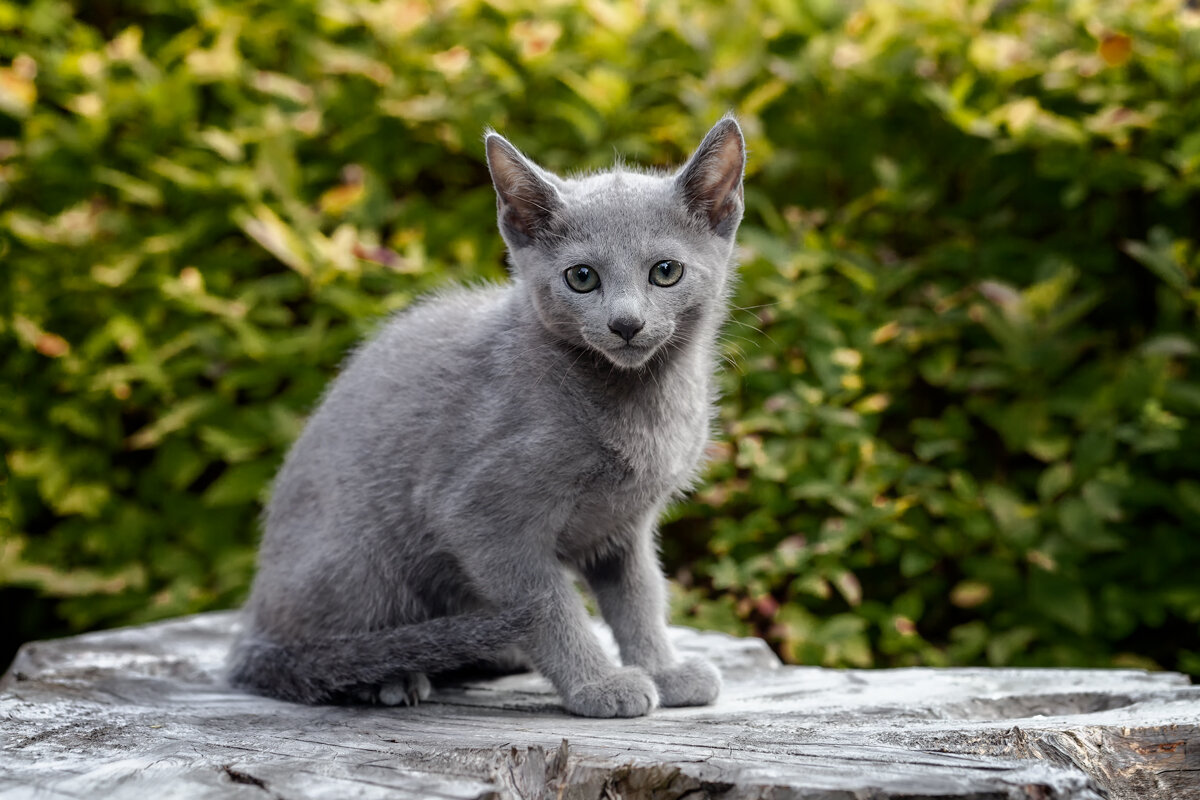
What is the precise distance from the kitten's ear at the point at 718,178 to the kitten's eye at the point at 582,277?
25 centimetres

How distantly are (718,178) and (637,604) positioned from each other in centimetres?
95

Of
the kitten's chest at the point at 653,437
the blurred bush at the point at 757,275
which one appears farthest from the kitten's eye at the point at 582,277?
the blurred bush at the point at 757,275

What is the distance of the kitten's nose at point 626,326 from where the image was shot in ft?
6.47

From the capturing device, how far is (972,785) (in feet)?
4.76

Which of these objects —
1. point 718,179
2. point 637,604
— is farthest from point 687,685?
point 718,179

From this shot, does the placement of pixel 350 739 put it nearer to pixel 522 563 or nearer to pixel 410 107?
pixel 522 563

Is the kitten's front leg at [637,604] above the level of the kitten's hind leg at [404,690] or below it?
above

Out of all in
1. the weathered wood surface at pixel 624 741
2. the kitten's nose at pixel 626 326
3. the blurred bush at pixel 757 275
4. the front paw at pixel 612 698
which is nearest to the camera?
the weathered wood surface at pixel 624 741

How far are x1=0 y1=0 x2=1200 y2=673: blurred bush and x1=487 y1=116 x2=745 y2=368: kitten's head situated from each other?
1056mm

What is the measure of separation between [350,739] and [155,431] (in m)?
1.98

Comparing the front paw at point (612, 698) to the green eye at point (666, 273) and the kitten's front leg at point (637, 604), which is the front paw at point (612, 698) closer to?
the kitten's front leg at point (637, 604)

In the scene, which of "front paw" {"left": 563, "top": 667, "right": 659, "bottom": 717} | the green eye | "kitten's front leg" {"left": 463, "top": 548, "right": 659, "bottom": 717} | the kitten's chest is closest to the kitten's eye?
the green eye

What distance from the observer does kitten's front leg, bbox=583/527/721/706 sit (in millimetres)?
2385

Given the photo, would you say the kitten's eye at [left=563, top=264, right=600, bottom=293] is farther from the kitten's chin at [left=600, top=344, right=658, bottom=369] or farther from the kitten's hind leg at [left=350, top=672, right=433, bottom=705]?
the kitten's hind leg at [left=350, top=672, right=433, bottom=705]
